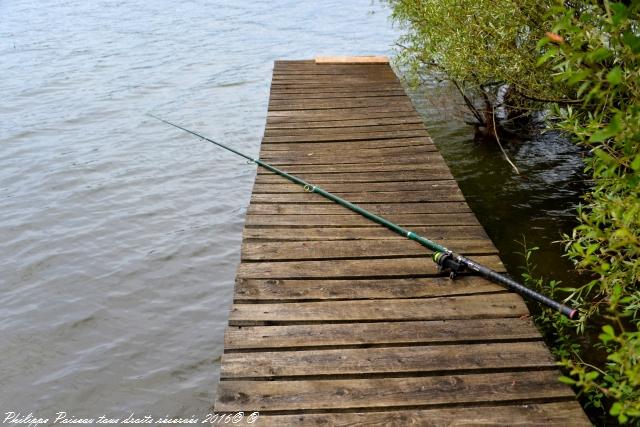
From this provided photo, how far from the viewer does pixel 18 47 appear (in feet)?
48.9

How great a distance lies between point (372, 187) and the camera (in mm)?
5391

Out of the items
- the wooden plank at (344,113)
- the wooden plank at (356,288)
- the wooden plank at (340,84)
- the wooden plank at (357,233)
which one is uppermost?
the wooden plank at (356,288)

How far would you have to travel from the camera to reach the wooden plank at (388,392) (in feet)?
9.63

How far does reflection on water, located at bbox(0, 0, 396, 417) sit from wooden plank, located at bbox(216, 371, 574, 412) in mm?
1787

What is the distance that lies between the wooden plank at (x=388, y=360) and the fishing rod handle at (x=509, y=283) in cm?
27

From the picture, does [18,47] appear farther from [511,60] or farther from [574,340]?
[574,340]

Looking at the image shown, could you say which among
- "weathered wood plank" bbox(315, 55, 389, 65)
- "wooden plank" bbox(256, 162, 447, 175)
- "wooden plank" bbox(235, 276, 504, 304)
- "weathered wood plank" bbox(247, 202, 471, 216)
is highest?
"wooden plank" bbox(235, 276, 504, 304)

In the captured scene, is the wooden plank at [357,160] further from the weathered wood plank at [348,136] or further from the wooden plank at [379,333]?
the wooden plank at [379,333]

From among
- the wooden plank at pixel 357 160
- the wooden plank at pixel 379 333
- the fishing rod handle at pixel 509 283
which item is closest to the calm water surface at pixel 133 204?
the wooden plank at pixel 357 160

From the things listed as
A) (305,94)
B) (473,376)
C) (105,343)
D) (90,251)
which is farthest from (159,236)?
(473,376)

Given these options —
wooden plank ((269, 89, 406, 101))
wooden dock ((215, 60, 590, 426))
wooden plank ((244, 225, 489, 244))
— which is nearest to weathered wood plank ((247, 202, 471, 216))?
wooden dock ((215, 60, 590, 426))

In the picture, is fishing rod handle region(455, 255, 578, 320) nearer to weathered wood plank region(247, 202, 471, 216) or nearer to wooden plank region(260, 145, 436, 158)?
weathered wood plank region(247, 202, 471, 216)

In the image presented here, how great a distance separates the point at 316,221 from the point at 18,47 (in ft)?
41.9

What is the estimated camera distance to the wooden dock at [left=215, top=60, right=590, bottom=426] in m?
2.93
